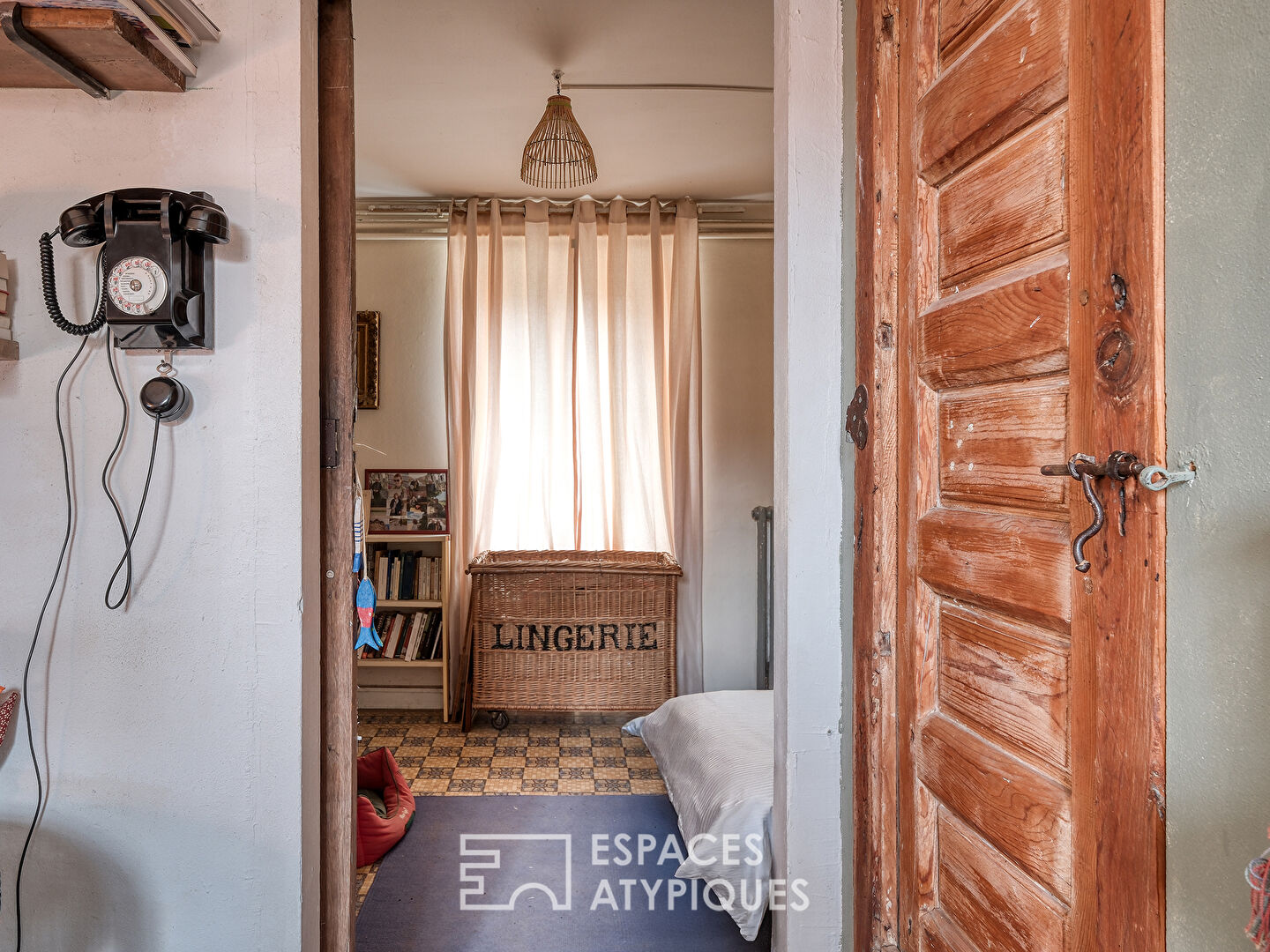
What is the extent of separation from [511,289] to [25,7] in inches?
125

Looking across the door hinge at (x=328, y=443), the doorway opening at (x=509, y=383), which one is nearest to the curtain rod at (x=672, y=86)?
the doorway opening at (x=509, y=383)

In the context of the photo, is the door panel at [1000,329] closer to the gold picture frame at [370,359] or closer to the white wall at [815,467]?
the white wall at [815,467]

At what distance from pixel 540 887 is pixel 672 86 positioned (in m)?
2.84

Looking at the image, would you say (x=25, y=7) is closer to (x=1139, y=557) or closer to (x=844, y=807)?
(x=1139, y=557)

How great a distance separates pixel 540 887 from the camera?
2324 mm

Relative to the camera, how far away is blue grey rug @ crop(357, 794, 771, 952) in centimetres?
208

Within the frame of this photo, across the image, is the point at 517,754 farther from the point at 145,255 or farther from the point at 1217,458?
the point at 1217,458

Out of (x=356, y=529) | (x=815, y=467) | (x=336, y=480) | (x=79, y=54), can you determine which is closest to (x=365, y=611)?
(x=356, y=529)

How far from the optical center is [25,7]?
1102 mm

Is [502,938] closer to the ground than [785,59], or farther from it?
closer to the ground

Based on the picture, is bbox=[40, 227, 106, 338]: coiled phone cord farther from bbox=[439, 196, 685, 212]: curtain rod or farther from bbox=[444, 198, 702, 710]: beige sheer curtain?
bbox=[439, 196, 685, 212]: curtain rod

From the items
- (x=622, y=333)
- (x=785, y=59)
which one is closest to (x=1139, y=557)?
(x=785, y=59)

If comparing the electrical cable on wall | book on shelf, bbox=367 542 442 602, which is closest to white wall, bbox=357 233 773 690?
book on shelf, bbox=367 542 442 602

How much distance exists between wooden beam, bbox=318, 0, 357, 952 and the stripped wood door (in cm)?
100
